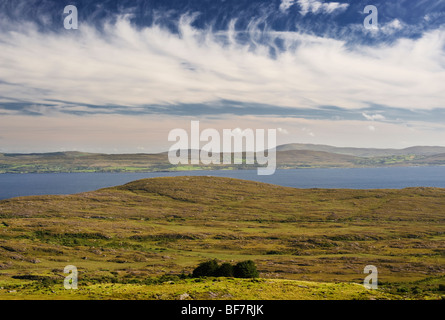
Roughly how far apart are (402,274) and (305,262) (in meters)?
19.8

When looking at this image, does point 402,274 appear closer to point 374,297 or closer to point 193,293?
point 374,297

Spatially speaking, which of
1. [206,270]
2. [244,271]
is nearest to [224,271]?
[206,270]

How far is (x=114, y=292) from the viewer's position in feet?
128

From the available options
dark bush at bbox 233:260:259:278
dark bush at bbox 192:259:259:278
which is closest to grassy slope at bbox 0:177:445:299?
dark bush at bbox 192:259:259:278

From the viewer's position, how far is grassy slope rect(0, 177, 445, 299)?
151 feet

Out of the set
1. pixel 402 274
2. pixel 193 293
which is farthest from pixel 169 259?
pixel 402 274

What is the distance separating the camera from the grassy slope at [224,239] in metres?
45.9

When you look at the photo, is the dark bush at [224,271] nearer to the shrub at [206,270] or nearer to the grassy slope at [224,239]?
the shrub at [206,270]

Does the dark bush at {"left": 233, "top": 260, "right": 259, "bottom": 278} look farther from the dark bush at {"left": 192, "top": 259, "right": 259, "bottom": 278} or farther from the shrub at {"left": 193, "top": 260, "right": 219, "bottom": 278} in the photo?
the shrub at {"left": 193, "top": 260, "right": 219, "bottom": 278}

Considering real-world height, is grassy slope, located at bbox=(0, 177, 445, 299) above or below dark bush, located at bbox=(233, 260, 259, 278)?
below

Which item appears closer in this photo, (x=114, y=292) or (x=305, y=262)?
(x=114, y=292)

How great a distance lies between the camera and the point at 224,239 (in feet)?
336

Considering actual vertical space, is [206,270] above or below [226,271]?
below

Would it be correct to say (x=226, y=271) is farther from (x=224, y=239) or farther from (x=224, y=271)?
(x=224, y=239)
